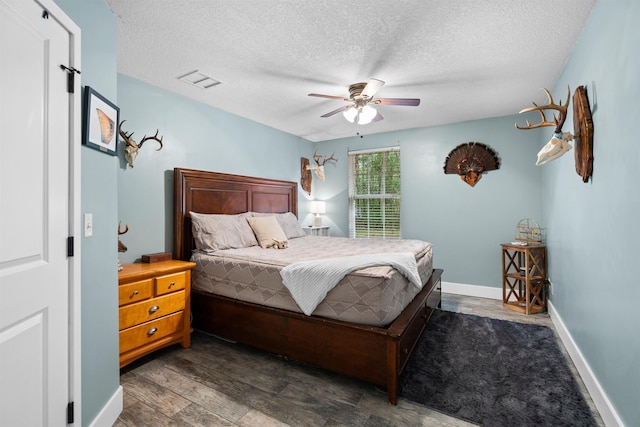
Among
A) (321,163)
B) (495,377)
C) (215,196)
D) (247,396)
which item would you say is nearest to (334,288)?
(247,396)

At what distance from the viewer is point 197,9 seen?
6.51 ft

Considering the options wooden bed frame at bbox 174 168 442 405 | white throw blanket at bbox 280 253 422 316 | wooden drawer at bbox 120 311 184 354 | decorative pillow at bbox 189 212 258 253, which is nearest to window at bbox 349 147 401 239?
wooden bed frame at bbox 174 168 442 405

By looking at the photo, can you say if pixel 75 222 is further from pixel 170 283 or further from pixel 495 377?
pixel 495 377

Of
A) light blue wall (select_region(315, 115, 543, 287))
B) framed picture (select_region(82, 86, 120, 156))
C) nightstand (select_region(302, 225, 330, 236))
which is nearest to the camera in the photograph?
framed picture (select_region(82, 86, 120, 156))

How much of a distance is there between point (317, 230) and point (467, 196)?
2.57 metres

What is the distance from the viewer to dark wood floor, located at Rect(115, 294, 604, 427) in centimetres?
185

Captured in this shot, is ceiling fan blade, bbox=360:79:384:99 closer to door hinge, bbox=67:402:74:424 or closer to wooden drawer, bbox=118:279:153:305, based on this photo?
wooden drawer, bbox=118:279:153:305

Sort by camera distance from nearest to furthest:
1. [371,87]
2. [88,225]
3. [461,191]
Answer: [88,225] → [371,87] → [461,191]

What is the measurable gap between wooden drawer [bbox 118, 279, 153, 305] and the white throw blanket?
112cm

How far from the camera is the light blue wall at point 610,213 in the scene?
1482 millimetres

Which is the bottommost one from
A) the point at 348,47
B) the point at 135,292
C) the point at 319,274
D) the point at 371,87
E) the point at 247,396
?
the point at 247,396

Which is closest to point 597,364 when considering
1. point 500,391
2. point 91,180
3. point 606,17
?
point 500,391

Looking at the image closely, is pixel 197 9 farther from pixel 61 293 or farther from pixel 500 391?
pixel 500 391

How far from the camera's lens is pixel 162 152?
327 centimetres
